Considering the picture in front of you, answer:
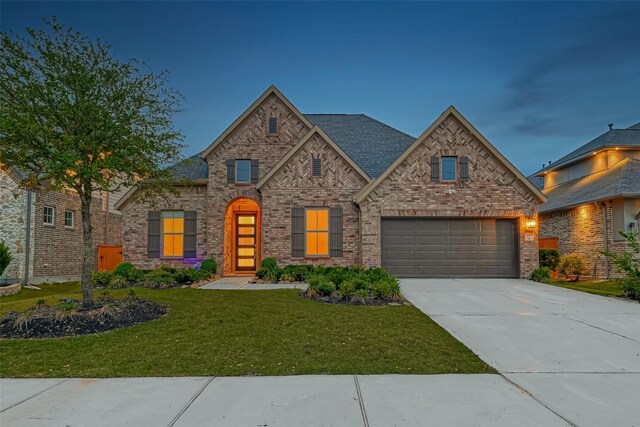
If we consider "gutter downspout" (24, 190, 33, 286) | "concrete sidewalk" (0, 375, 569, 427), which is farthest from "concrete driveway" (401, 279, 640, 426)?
"gutter downspout" (24, 190, 33, 286)

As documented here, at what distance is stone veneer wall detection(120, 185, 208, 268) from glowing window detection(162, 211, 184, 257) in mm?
317

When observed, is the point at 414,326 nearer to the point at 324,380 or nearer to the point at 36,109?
the point at 324,380

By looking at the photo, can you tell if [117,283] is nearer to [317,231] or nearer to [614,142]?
[317,231]

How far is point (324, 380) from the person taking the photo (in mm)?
3877

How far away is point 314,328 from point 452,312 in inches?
132

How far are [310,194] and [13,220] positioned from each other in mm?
11388

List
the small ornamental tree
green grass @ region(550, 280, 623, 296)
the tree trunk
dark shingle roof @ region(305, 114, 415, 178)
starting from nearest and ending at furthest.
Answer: the small ornamental tree < the tree trunk < green grass @ region(550, 280, 623, 296) < dark shingle roof @ region(305, 114, 415, 178)

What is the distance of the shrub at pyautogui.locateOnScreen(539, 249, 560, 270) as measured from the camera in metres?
15.0

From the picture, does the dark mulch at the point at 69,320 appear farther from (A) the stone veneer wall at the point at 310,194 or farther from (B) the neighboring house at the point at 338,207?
(B) the neighboring house at the point at 338,207

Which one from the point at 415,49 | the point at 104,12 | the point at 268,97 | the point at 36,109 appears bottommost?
the point at 36,109

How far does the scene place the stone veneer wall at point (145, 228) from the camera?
587 inches

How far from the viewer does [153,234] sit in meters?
15.0

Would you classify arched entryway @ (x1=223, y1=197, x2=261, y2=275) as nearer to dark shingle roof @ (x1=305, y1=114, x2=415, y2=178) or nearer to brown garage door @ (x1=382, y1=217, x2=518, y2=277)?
dark shingle roof @ (x1=305, y1=114, x2=415, y2=178)


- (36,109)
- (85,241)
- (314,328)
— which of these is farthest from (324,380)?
(36,109)
